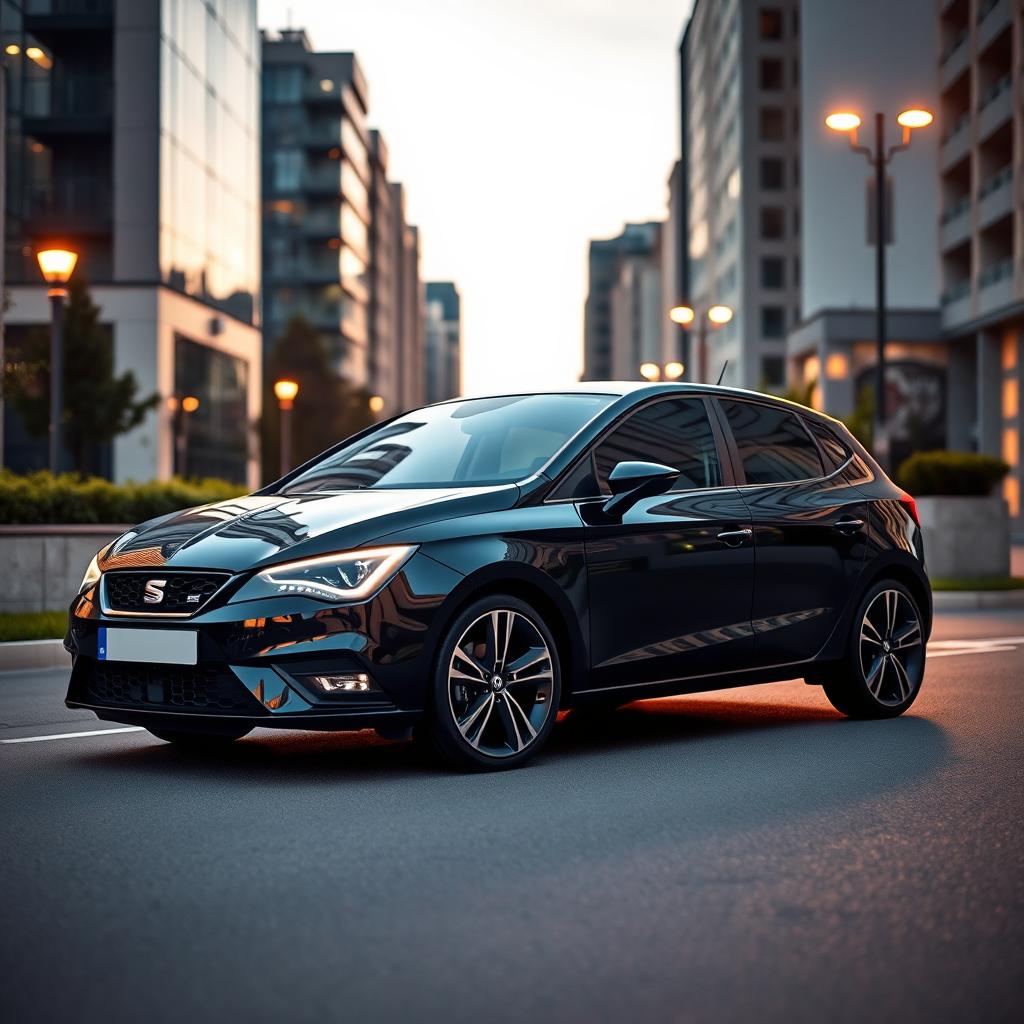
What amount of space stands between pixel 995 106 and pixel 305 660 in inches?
1882

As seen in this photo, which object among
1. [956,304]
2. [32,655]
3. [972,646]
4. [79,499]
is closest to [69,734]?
[32,655]

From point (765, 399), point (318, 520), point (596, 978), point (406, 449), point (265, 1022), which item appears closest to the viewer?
point (265, 1022)

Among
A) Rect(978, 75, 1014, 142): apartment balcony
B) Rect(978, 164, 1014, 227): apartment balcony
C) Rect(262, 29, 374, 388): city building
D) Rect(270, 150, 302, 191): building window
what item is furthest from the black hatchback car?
Rect(270, 150, 302, 191): building window

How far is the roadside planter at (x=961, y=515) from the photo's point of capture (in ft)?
72.4

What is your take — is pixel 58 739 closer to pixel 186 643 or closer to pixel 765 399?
pixel 186 643

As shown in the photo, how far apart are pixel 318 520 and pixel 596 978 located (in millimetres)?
3088

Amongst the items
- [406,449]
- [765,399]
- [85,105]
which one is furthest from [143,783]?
[85,105]

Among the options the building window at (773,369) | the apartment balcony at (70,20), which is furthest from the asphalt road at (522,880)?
the building window at (773,369)

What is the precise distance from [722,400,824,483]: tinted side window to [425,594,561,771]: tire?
5.64 ft

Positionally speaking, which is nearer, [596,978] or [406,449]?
[596,978]

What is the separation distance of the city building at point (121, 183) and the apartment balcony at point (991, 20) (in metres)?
23.8

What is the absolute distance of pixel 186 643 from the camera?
612cm

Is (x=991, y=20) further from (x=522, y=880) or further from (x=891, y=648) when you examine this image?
(x=522, y=880)

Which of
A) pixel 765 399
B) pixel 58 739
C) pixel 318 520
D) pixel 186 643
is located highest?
pixel 765 399
